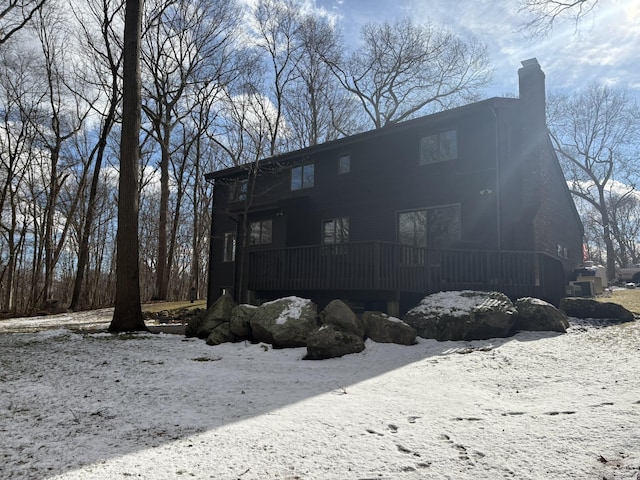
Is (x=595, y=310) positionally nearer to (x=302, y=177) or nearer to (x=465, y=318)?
(x=465, y=318)

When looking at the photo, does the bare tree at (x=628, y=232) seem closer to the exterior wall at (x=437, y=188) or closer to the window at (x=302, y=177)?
the exterior wall at (x=437, y=188)

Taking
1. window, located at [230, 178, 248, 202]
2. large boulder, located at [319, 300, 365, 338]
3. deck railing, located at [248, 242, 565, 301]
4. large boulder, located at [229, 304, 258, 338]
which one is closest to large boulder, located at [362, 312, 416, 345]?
large boulder, located at [319, 300, 365, 338]

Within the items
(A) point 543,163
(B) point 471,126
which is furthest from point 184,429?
(A) point 543,163

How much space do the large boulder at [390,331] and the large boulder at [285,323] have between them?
1093 mm

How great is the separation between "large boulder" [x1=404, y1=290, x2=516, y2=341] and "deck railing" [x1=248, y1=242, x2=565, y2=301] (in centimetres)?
163

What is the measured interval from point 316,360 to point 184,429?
11.4 ft

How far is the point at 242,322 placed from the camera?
28.7 feet

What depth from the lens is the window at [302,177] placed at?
56.4ft

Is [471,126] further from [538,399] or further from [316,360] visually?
[538,399]

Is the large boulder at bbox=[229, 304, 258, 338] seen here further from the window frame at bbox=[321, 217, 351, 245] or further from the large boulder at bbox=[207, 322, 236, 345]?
the window frame at bbox=[321, 217, 351, 245]

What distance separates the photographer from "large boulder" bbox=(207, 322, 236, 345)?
8.49 metres

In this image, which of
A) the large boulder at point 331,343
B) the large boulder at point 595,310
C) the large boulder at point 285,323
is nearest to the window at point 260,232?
the large boulder at point 285,323

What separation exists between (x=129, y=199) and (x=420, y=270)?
7.07 metres

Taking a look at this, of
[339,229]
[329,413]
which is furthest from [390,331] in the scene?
[339,229]
